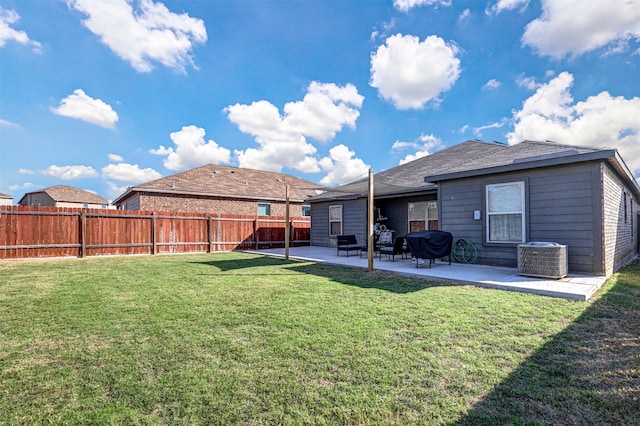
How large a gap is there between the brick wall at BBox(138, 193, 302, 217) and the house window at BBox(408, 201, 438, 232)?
9.55 meters

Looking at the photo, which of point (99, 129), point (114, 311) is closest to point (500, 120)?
point (114, 311)

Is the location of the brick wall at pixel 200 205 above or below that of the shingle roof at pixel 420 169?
below

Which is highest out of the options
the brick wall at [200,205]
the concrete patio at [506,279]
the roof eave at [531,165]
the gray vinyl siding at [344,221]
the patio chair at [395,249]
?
the roof eave at [531,165]

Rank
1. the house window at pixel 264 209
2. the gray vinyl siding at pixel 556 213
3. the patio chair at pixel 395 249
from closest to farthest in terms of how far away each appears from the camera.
Answer: the gray vinyl siding at pixel 556 213, the patio chair at pixel 395 249, the house window at pixel 264 209

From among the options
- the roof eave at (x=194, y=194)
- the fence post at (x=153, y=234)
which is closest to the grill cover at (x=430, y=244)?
the fence post at (x=153, y=234)

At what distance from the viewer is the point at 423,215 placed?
10.6m

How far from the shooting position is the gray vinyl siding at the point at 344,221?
12.3m

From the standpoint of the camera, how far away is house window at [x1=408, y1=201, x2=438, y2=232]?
10.3m

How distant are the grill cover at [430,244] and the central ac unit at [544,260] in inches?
66.0

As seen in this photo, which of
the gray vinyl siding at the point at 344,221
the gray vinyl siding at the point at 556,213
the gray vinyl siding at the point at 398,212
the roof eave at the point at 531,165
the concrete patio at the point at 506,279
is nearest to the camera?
the concrete patio at the point at 506,279

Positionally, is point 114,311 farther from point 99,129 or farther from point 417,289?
point 99,129

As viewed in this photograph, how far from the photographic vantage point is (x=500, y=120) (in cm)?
1324

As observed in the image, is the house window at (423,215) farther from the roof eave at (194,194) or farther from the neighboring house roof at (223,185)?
the roof eave at (194,194)

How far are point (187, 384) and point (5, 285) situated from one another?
587 cm
